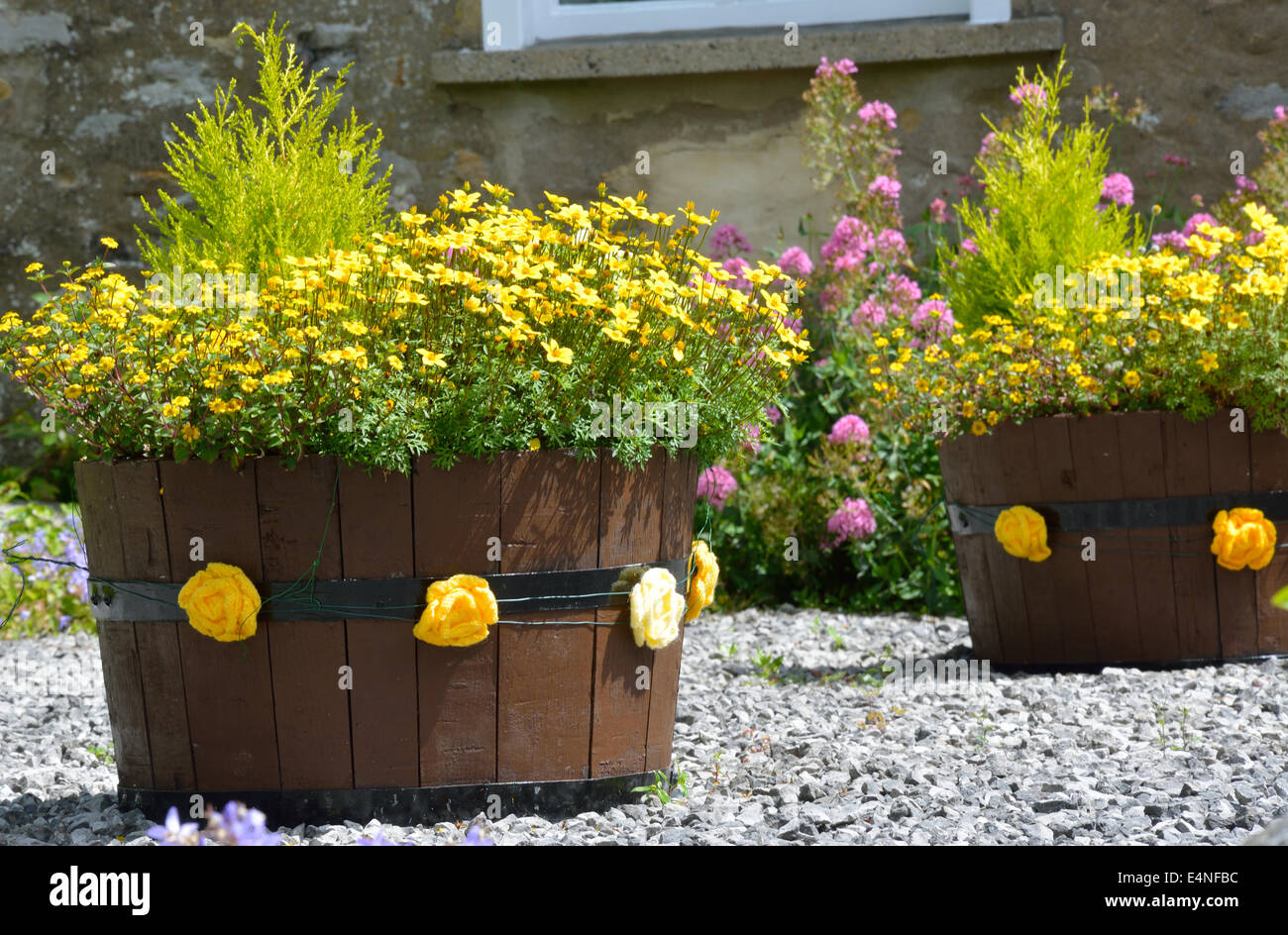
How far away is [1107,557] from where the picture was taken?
3111 mm

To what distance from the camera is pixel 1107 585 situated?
3.12 meters

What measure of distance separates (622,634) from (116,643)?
0.87 metres

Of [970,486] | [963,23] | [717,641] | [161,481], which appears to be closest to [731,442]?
[161,481]

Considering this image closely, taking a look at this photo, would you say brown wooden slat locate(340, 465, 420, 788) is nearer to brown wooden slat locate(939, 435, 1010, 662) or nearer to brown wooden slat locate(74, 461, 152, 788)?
brown wooden slat locate(74, 461, 152, 788)

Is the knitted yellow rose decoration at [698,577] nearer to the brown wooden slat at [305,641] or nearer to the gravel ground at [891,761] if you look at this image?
the gravel ground at [891,761]

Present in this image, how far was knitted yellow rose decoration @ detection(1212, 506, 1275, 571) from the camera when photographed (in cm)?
302

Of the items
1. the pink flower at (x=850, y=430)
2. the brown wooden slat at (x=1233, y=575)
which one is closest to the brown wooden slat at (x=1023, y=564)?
the brown wooden slat at (x=1233, y=575)

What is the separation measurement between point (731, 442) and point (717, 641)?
5.60 ft

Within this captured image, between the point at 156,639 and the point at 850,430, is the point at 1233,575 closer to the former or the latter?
the point at 850,430

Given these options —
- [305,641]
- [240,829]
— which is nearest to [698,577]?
[305,641]

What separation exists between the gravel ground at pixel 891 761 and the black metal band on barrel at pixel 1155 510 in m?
0.38

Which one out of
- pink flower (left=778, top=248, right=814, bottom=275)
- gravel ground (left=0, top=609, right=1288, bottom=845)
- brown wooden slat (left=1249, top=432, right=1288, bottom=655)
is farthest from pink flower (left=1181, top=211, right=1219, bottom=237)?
gravel ground (left=0, top=609, right=1288, bottom=845)

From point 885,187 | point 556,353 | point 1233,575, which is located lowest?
point 1233,575

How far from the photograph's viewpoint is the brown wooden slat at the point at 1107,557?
3.05 meters
